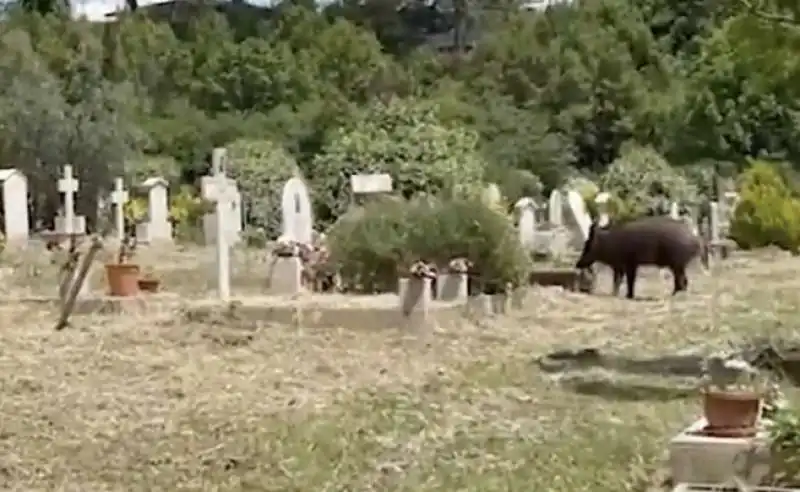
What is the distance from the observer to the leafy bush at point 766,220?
27781 mm

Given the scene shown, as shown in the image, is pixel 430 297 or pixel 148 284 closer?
pixel 430 297

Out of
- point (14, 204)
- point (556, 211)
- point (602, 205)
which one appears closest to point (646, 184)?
point (556, 211)

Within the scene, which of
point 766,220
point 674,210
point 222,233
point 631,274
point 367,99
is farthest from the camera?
point 367,99

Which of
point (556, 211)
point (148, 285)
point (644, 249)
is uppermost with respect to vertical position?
point (556, 211)

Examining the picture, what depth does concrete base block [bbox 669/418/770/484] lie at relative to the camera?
6590mm

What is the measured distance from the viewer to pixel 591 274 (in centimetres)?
1981

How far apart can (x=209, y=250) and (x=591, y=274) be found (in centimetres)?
937

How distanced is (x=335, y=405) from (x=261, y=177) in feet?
83.5

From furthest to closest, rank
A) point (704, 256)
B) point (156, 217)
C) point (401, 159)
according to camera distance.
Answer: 1. point (156, 217)
2. point (401, 159)
3. point (704, 256)

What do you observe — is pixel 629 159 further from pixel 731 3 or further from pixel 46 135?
pixel 731 3

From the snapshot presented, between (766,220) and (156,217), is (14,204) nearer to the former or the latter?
(156,217)

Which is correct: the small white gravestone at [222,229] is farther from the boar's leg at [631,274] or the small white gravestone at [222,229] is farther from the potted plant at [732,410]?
the potted plant at [732,410]

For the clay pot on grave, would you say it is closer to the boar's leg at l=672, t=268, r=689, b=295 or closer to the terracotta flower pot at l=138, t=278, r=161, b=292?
the terracotta flower pot at l=138, t=278, r=161, b=292

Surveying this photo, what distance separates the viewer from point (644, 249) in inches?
743
